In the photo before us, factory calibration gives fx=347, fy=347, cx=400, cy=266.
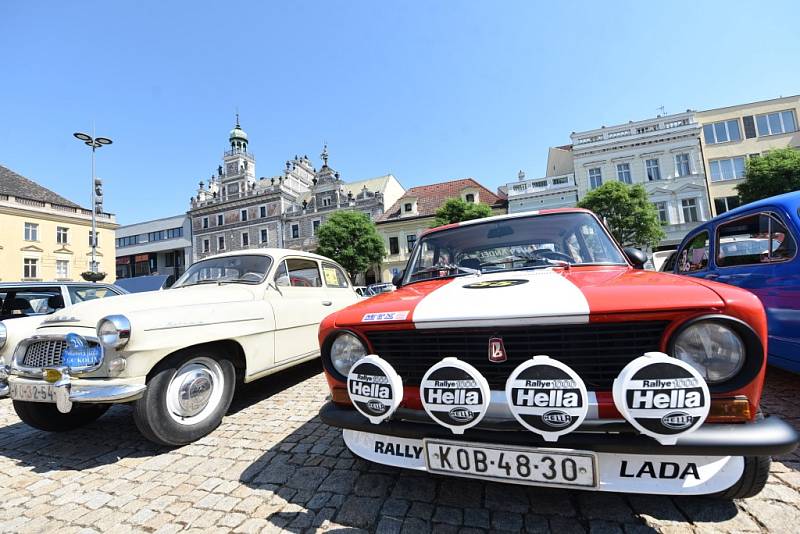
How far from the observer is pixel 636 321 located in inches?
57.1

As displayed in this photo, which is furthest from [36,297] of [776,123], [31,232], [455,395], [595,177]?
[776,123]

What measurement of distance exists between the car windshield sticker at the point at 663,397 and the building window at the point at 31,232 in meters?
45.1

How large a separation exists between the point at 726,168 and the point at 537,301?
33.5 m

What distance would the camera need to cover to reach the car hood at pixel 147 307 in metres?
2.68

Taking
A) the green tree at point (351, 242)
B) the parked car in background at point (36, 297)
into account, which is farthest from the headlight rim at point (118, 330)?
the green tree at point (351, 242)

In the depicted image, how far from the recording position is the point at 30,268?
1238 inches

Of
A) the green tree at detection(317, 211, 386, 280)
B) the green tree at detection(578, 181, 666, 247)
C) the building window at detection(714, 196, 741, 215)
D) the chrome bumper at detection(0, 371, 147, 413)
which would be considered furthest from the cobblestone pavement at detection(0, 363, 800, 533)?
the building window at detection(714, 196, 741, 215)

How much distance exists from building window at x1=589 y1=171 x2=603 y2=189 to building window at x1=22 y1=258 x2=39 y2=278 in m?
47.6

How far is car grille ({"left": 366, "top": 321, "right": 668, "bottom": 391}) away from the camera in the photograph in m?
1.49

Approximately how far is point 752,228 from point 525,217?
8.44 feet

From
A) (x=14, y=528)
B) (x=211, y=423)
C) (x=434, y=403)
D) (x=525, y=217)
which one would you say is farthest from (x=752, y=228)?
(x=14, y=528)

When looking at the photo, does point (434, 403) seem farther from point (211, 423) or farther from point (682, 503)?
point (211, 423)

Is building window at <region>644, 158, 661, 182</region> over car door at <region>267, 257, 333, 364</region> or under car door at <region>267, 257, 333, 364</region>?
over

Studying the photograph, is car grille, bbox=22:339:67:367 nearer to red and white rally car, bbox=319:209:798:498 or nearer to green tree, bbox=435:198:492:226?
red and white rally car, bbox=319:209:798:498
